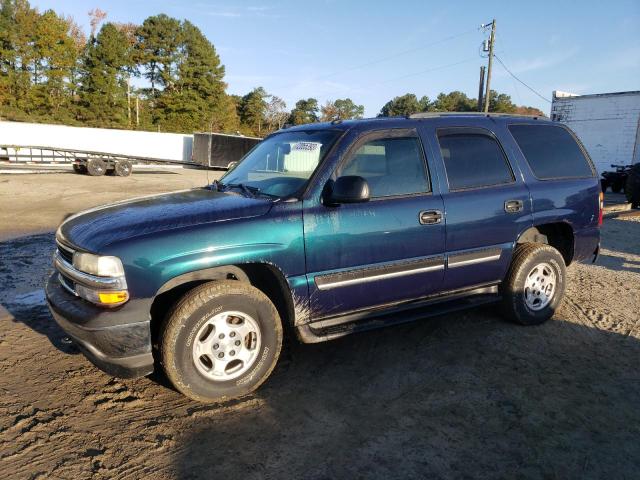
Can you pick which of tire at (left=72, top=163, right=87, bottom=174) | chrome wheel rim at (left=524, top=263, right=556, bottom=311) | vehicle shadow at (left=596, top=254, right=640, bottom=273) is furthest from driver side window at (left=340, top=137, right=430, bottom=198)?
tire at (left=72, top=163, right=87, bottom=174)

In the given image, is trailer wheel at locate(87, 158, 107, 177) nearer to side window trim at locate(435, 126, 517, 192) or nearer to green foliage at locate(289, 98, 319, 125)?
side window trim at locate(435, 126, 517, 192)

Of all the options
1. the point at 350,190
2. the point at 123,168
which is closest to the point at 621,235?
the point at 350,190

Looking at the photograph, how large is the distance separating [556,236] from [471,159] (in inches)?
59.3

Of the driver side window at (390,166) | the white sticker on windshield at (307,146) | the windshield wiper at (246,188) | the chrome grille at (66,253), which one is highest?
the white sticker on windshield at (307,146)

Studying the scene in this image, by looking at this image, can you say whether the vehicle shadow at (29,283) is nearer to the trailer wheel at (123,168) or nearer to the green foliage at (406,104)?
the trailer wheel at (123,168)

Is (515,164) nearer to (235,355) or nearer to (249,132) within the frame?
(235,355)

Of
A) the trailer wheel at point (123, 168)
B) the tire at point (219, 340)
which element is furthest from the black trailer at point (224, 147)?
the tire at point (219, 340)

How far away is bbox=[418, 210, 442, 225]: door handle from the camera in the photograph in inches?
146

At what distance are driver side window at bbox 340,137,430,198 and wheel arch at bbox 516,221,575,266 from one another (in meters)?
1.39

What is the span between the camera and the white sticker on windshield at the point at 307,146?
12.2 ft

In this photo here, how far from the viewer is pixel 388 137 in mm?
A: 3803

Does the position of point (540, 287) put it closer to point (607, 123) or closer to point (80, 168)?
point (80, 168)

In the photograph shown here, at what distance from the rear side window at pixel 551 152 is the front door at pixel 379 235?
134 cm

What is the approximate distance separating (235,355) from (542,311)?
10.2 ft
